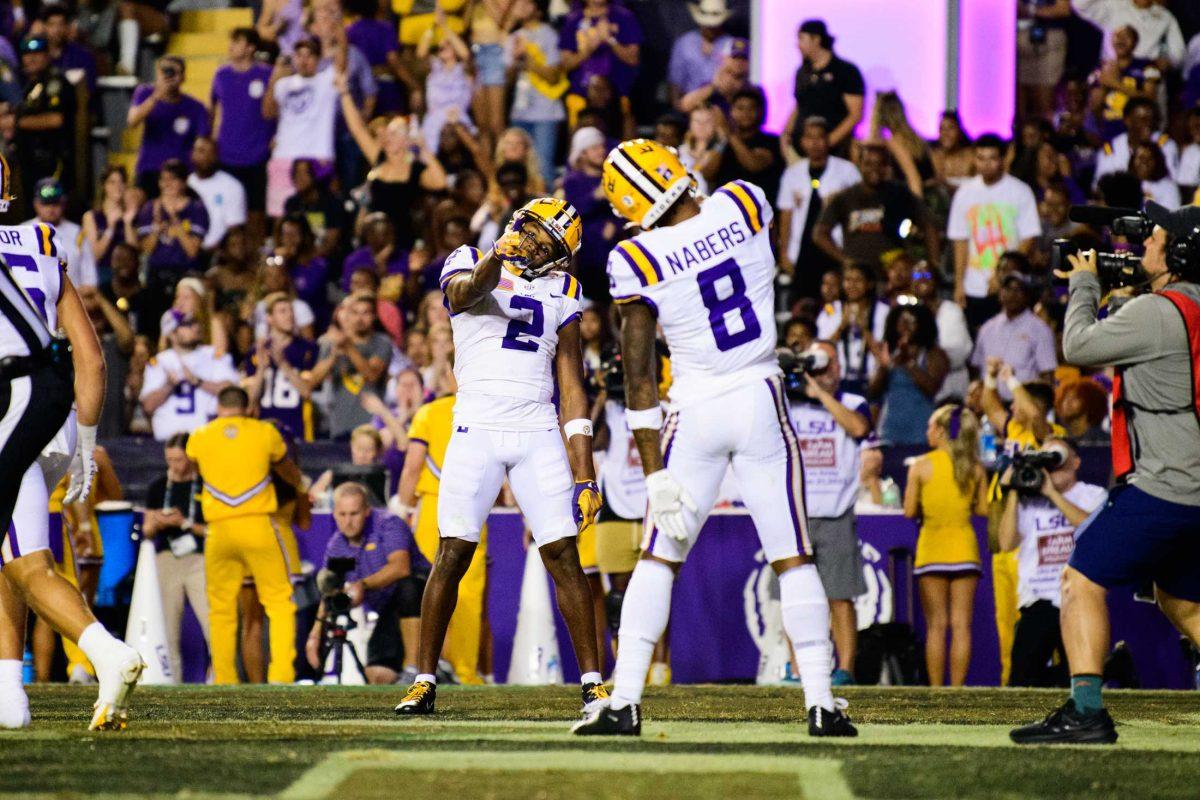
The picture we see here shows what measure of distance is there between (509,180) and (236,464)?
4042 mm

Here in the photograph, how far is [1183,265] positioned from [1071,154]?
9587mm

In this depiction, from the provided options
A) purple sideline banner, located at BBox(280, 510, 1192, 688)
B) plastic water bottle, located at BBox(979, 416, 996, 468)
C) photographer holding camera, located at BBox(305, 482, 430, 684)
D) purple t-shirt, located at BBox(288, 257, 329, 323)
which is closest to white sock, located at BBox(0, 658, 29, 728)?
photographer holding camera, located at BBox(305, 482, 430, 684)

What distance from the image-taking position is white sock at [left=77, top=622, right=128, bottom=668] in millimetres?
6547

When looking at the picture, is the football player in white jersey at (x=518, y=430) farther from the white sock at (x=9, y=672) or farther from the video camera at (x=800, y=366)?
the video camera at (x=800, y=366)

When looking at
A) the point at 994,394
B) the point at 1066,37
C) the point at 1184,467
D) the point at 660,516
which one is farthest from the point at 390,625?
the point at 1066,37

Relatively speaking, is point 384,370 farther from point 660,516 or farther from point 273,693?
point 660,516

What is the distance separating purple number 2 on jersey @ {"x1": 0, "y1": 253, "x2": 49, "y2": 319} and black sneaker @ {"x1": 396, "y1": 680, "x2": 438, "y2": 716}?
2194 mm

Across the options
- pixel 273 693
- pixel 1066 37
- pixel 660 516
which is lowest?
pixel 273 693

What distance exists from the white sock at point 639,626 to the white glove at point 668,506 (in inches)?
6.4

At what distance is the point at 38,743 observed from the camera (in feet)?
21.0

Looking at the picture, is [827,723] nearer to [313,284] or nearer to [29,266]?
[29,266]

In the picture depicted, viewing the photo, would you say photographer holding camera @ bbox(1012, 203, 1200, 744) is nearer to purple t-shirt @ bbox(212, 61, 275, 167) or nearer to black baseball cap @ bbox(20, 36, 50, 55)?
purple t-shirt @ bbox(212, 61, 275, 167)

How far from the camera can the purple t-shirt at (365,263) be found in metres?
15.7

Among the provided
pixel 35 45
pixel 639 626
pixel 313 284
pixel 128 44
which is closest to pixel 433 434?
pixel 313 284
